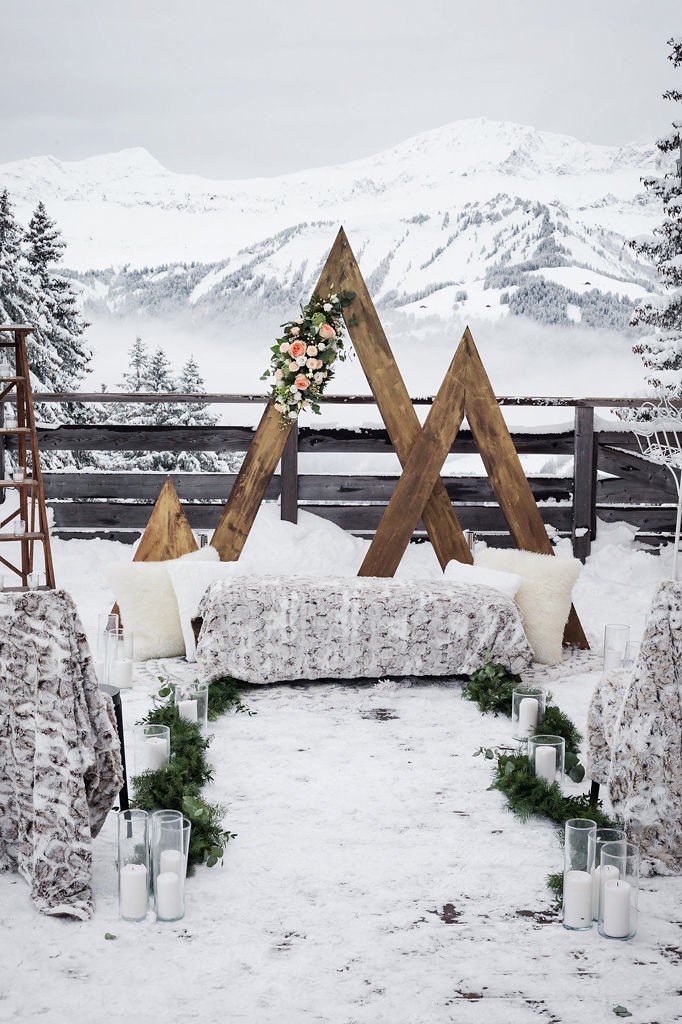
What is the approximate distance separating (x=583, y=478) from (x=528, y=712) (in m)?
2.98

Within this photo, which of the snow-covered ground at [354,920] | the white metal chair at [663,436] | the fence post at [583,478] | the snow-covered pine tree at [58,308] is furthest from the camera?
the snow-covered pine tree at [58,308]

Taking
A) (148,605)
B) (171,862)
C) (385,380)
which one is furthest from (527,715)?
(385,380)

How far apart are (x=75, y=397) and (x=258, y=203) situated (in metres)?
3.48

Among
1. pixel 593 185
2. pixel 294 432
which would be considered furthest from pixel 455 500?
pixel 593 185

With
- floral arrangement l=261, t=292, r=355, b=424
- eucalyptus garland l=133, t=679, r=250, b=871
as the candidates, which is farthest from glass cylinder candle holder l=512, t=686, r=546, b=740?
floral arrangement l=261, t=292, r=355, b=424

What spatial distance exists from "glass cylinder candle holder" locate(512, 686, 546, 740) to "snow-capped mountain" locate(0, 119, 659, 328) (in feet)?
19.0

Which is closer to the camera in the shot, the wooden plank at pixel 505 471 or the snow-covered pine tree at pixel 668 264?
the wooden plank at pixel 505 471

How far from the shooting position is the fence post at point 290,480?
6.12 meters

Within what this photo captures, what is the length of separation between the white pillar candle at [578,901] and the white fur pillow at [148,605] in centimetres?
237

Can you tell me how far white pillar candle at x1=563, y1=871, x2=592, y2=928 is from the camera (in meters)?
2.20

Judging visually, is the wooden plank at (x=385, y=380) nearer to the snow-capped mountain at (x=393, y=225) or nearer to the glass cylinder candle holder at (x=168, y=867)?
the glass cylinder candle holder at (x=168, y=867)

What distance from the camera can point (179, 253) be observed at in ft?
29.0

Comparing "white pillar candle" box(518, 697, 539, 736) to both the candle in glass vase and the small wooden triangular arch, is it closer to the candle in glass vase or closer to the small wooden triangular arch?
the candle in glass vase

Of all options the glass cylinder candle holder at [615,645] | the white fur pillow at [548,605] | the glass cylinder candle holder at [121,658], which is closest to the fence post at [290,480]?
the white fur pillow at [548,605]
